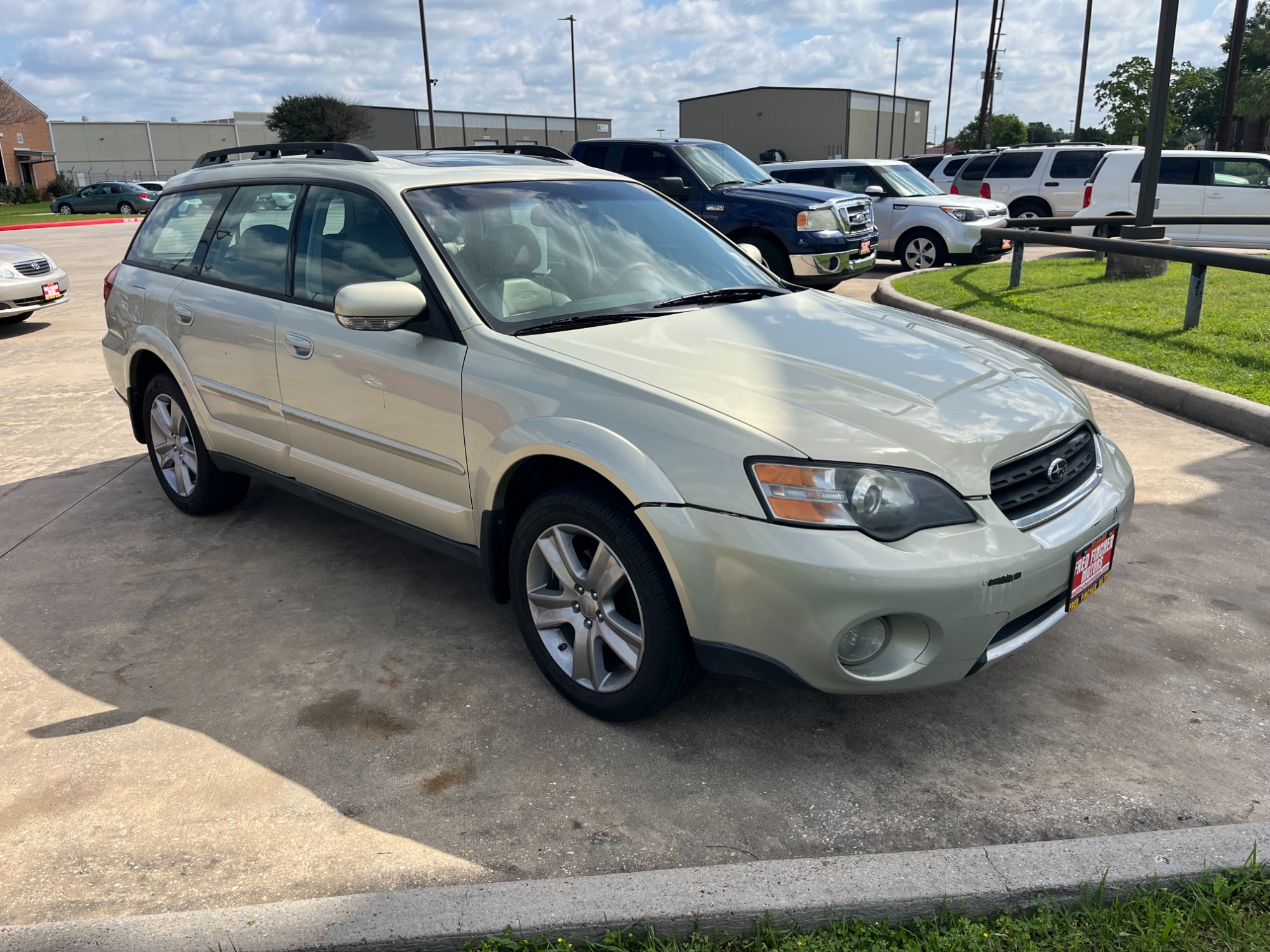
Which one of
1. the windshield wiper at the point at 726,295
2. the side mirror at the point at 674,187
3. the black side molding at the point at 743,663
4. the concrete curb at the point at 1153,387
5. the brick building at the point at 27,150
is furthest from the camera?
the brick building at the point at 27,150

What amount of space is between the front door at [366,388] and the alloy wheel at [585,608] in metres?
0.39

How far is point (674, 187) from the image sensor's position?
11.5m

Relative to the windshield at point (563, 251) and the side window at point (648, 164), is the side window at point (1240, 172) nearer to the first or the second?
the side window at point (648, 164)

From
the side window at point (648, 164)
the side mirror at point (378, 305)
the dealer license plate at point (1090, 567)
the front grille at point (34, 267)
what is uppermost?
the side window at point (648, 164)

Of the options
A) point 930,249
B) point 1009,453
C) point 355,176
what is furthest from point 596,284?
point 930,249

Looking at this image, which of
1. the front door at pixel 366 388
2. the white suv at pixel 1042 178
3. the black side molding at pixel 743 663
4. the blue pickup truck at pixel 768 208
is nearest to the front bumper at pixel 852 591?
the black side molding at pixel 743 663

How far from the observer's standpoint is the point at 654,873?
2389 mm

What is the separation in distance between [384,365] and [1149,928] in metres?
2.84

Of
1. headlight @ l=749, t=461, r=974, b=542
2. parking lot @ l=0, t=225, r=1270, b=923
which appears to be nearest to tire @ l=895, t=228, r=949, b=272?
parking lot @ l=0, t=225, r=1270, b=923

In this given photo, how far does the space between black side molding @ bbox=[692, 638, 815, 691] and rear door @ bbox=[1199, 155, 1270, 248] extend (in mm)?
14954

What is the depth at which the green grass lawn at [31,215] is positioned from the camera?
37.2 m

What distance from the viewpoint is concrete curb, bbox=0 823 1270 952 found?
2.24m

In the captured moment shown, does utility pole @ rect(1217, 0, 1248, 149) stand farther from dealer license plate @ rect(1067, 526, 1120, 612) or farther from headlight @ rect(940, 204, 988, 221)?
dealer license plate @ rect(1067, 526, 1120, 612)

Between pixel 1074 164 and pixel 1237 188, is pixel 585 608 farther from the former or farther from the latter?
pixel 1074 164
